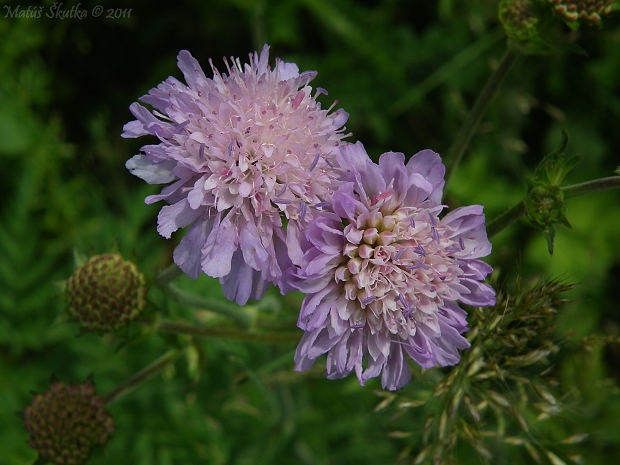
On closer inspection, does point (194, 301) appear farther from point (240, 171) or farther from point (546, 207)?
point (546, 207)

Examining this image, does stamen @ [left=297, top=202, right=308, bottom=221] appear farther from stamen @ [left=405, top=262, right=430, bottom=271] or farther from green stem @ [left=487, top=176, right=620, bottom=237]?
green stem @ [left=487, top=176, right=620, bottom=237]

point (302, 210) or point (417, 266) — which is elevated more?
point (302, 210)

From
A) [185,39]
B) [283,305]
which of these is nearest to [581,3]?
[283,305]

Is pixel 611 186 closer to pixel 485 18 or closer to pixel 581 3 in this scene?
pixel 581 3

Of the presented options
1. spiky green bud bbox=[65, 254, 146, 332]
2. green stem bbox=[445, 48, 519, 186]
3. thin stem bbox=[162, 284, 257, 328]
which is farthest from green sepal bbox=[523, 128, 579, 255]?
spiky green bud bbox=[65, 254, 146, 332]

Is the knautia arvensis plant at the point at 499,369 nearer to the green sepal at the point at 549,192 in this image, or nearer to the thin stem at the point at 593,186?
the green sepal at the point at 549,192

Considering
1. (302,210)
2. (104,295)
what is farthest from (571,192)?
(104,295)
